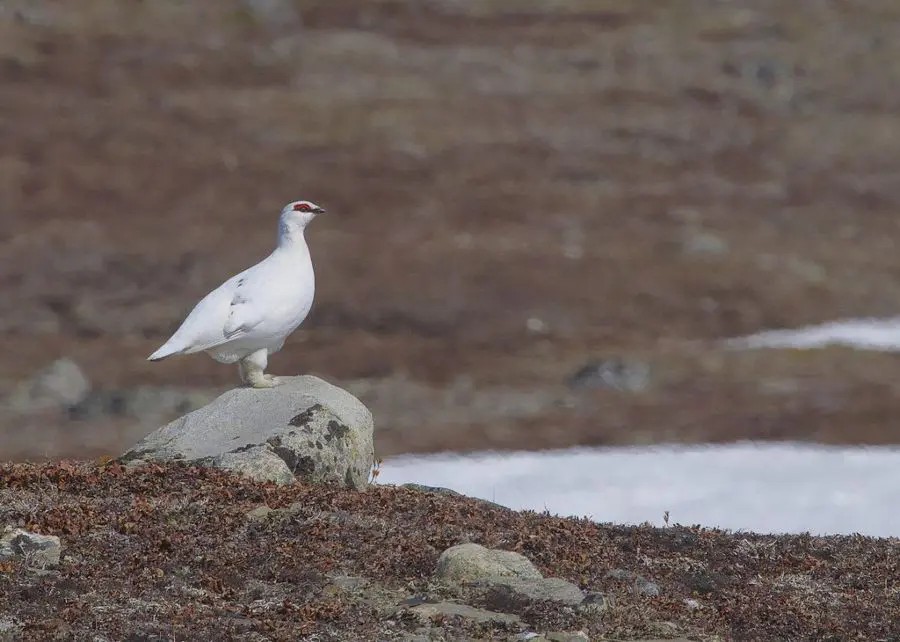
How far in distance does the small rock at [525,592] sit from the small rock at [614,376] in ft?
88.5

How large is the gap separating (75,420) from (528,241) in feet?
61.6

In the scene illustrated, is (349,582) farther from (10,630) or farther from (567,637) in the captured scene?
(10,630)

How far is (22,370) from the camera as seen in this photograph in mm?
36500

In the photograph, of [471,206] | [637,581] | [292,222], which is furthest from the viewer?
[471,206]

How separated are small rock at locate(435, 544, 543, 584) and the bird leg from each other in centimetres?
469

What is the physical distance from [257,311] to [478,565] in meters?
4.69

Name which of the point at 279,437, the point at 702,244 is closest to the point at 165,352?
the point at 279,437

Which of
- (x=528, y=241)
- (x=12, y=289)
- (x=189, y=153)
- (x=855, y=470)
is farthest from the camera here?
(x=189, y=153)

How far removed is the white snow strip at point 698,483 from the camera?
24562 mm

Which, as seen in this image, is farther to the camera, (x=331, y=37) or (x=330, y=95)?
(x=331, y=37)

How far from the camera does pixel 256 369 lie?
1442cm

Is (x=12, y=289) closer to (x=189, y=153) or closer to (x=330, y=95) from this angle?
(x=189, y=153)

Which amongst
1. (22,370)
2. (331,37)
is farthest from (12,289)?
(331,37)

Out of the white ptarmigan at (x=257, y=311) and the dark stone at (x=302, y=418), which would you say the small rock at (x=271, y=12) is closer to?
the white ptarmigan at (x=257, y=311)
